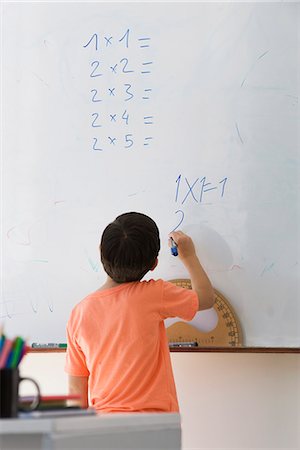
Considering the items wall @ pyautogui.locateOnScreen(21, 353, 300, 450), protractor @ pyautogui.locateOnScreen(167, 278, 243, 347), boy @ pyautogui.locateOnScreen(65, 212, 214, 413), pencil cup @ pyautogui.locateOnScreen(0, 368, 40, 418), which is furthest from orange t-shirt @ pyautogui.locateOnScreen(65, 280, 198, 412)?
pencil cup @ pyautogui.locateOnScreen(0, 368, 40, 418)

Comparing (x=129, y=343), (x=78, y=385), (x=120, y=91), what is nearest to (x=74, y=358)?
(x=78, y=385)

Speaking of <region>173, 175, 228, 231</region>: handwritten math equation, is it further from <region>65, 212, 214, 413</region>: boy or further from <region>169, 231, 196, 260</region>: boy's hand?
<region>65, 212, 214, 413</region>: boy

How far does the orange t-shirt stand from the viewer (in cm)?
195

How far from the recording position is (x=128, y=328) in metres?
1.98

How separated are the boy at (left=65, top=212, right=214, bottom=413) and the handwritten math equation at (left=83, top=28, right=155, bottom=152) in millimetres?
365

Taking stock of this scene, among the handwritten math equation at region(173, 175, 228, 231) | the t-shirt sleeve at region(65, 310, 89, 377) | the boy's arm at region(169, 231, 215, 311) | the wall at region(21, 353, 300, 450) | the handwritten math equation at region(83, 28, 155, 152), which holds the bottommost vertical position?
the wall at region(21, 353, 300, 450)

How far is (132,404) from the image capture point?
6.35 ft

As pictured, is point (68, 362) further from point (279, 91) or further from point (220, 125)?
point (279, 91)

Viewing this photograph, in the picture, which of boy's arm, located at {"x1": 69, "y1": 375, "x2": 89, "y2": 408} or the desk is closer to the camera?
the desk

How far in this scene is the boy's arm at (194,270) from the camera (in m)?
2.17

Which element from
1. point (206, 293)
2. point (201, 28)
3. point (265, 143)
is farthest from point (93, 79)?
point (206, 293)

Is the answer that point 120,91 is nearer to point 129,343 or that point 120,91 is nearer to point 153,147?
point 153,147

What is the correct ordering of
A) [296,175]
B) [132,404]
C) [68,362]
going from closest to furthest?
[132,404] → [68,362] → [296,175]

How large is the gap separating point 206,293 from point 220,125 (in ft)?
1.45
